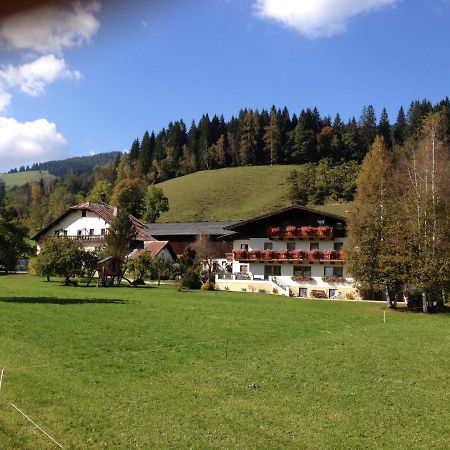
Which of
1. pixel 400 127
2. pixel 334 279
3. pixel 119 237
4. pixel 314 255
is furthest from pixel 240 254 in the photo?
pixel 400 127

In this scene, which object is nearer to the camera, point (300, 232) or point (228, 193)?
point (300, 232)

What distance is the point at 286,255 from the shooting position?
5309 cm

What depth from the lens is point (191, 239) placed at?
7650 centimetres

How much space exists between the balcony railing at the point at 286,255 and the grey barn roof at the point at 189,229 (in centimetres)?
1820

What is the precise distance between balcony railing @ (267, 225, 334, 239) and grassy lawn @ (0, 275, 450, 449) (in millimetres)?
29655

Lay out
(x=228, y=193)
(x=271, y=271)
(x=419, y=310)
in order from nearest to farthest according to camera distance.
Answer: (x=419, y=310), (x=271, y=271), (x=228, y=193)

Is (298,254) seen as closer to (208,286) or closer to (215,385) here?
(208,286)

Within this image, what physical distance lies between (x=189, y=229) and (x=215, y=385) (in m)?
67.7

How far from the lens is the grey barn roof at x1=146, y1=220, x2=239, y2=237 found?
7538 cm

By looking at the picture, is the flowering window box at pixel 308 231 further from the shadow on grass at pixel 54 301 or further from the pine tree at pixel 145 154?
the pine tree at pixel 145 154

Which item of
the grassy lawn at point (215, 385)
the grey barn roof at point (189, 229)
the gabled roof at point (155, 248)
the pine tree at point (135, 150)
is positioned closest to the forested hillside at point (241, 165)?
the pine tree at point (135, 150)

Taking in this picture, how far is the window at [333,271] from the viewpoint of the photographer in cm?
5159

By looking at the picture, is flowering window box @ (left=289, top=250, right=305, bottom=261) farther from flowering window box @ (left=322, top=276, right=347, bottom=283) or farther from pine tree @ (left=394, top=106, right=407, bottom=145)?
pine tree @ (left=394, top=106, right=407, bottom=145)

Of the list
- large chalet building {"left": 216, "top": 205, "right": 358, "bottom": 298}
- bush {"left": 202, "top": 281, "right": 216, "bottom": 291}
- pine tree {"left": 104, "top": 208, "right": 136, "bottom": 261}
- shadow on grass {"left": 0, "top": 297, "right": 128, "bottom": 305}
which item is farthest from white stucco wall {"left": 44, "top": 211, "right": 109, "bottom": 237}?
shadow on grass {"left": 0, "top": 297, "right": 128, "bottom": 305}
